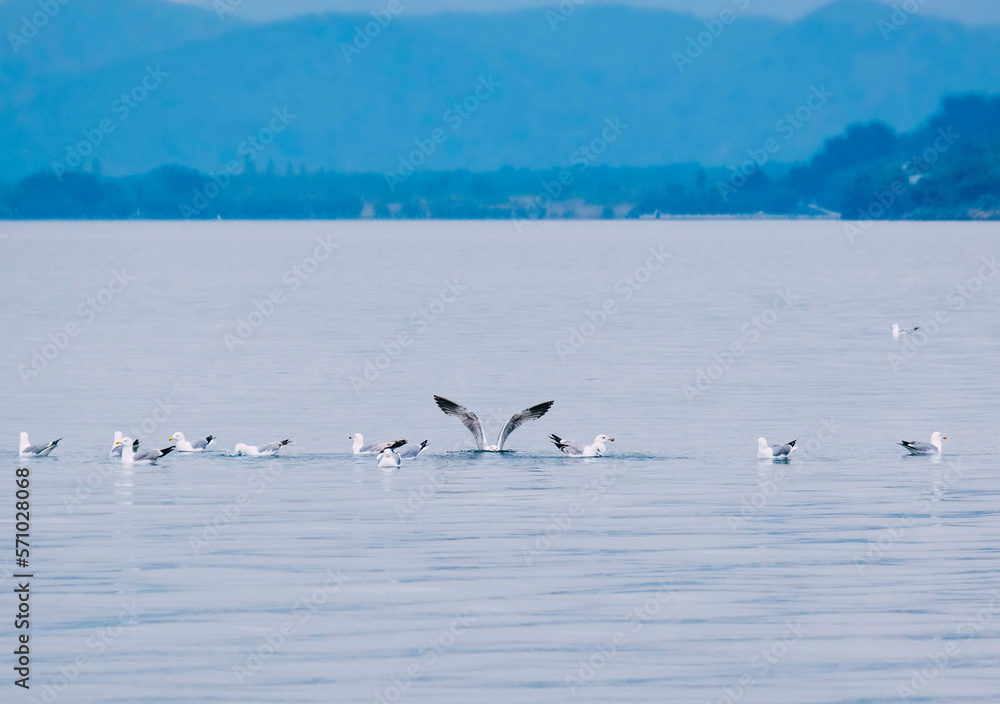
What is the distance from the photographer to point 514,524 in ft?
70.3

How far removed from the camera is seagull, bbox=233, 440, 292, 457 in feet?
89.4

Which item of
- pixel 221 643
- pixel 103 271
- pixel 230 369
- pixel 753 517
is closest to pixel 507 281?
pixel 103 271

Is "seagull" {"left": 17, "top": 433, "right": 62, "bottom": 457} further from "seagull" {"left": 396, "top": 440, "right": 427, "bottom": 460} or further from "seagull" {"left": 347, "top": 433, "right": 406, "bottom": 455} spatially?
"seagull" {"left": 396, "top": 440, "right": 427, "bottom": 460}

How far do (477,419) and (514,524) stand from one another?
6115 millimetres

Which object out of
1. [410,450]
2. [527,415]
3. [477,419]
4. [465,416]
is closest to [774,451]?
[527,415]

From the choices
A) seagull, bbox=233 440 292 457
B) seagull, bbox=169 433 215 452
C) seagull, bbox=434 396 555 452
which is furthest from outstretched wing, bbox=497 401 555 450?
seagull, bbox=169 433 215 452

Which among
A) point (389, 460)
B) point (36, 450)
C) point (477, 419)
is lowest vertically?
point (389, 460)

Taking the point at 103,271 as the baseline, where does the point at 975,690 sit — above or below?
below

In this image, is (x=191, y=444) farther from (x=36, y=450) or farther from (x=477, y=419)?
(x=477, y=419)

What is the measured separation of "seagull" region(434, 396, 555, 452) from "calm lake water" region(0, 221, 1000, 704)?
454 mm

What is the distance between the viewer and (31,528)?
69.2ft

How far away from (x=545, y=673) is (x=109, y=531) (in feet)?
26.7

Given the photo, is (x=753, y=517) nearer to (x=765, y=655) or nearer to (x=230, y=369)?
(x=765, y=655)

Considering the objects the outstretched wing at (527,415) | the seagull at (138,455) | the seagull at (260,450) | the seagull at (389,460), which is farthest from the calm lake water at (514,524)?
the outstretched wing at (527,415)
